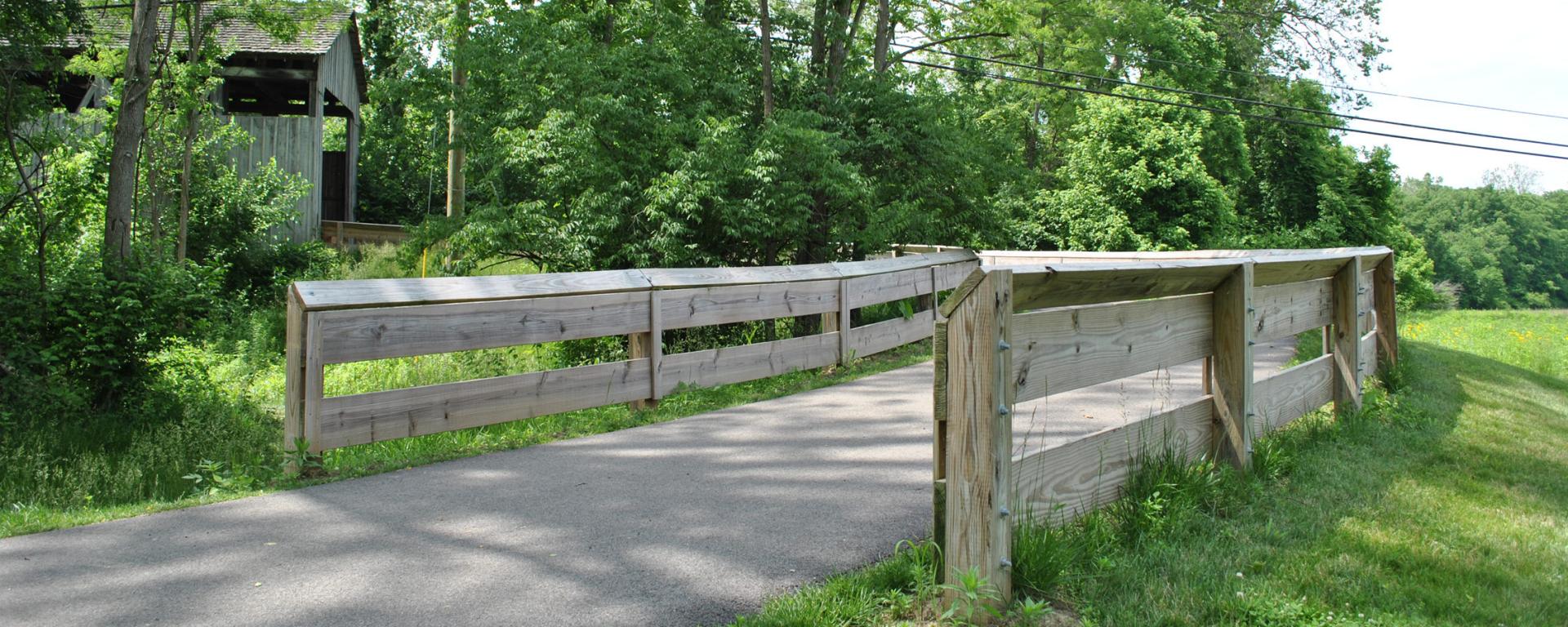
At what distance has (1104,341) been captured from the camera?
4.23 metres

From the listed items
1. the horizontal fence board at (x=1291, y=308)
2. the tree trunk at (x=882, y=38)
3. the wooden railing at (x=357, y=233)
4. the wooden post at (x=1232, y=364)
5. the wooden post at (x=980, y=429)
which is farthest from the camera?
the wooden railing at (x=357, y=233)

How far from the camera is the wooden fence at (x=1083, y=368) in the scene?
341cm

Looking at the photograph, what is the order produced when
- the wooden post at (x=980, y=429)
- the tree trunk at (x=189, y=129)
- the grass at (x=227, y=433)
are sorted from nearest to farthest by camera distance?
the wooden post at (x=980, y=429) → the grass at (x=227, y=433) → the tree trunk at (x=189, y=129)

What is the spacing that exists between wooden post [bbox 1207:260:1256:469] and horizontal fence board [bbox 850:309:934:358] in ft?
18.3

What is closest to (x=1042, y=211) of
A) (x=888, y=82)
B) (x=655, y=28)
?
(x=888, y=82)

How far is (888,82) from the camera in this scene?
57.7 ft

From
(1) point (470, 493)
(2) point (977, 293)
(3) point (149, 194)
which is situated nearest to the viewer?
(2) point (977, 293)

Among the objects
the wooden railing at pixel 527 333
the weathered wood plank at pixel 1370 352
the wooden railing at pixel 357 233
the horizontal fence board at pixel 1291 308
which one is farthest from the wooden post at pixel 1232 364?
the wooden railing at pixel 357 233

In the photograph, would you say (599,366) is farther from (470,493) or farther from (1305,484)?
(1305,484)

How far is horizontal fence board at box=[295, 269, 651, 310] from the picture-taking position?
581 centimetres

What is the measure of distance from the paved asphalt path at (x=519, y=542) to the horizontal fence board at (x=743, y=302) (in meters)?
1.66

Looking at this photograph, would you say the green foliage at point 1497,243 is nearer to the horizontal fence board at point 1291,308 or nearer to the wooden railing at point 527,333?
the horizontal fence board at point 1291,308

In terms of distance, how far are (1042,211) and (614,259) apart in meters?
16.3

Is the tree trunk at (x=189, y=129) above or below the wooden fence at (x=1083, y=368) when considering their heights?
above
